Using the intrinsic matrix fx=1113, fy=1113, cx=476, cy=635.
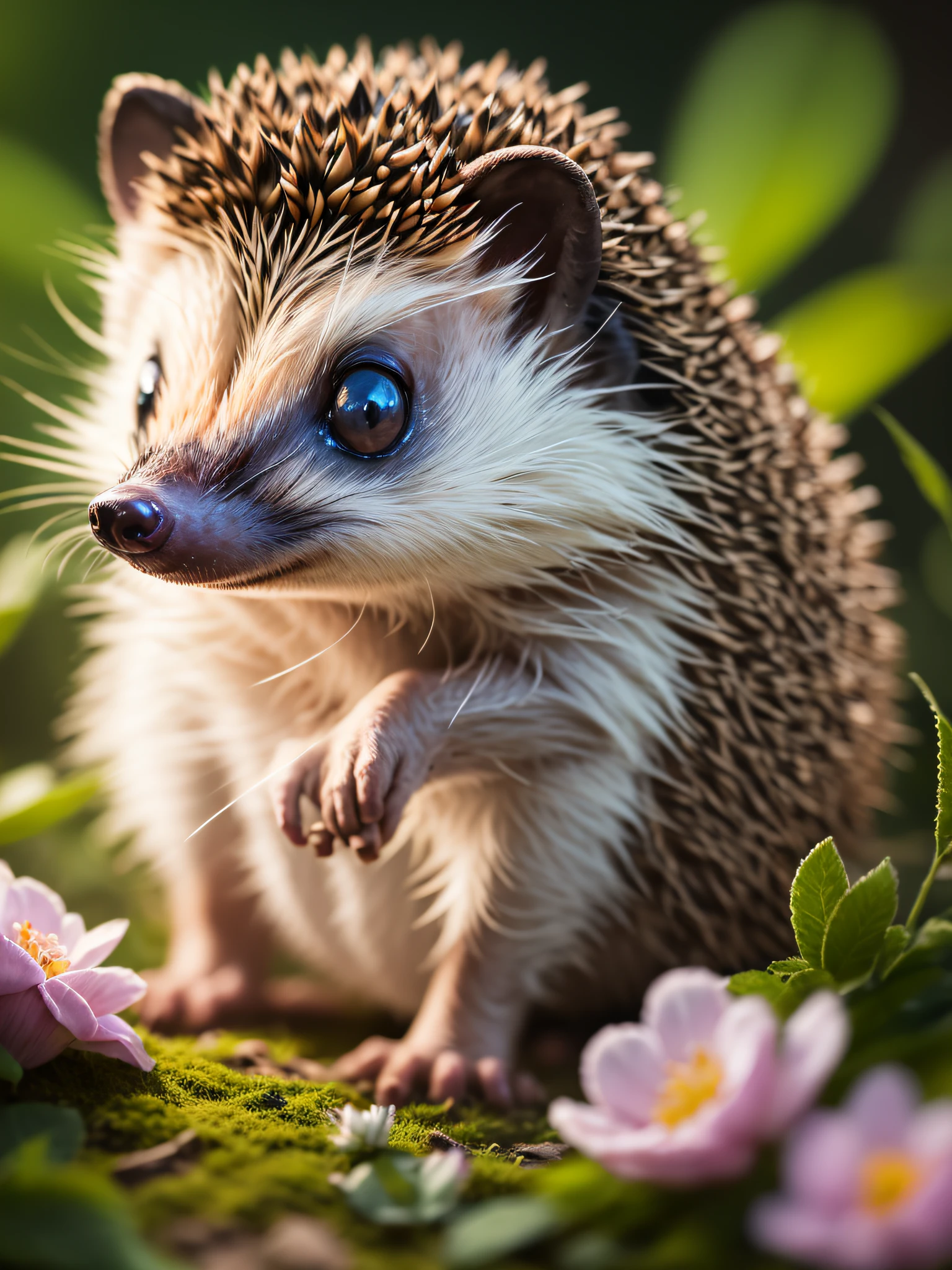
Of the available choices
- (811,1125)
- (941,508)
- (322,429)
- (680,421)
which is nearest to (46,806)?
(322,429)

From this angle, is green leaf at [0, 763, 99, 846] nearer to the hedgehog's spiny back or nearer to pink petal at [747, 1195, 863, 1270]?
the hedgehog's spiny back

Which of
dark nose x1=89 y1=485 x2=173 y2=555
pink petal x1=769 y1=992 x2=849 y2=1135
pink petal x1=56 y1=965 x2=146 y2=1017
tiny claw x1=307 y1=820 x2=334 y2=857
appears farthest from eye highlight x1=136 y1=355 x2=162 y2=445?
pink petal x1=769 y1=992 x2=849 y2=1135

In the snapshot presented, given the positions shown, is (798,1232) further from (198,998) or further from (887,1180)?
(198,998)

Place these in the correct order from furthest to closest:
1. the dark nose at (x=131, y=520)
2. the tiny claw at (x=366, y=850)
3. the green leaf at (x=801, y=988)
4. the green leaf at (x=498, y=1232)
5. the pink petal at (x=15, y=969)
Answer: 1. the tiny claw at (x=366, y=850)
2. the dark nose at (x=131, y=520)
3. the pink petal at (x=15, y=969)
4. the green leaf at (x=801, y=988)
5. the green leaf at (x=498, y=1232)

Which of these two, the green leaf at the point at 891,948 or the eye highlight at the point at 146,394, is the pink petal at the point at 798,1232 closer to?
the green leaf at the point at 891,948

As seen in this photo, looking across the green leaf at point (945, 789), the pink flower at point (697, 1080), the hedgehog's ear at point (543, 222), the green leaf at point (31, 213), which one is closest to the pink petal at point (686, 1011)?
the pink flower at point (697, 1080)

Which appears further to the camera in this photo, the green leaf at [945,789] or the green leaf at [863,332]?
the green leaf at [863,332]

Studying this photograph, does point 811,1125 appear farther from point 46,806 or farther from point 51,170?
point 51,170
